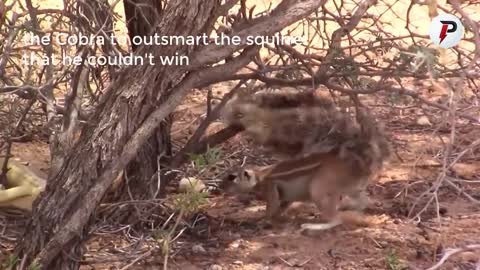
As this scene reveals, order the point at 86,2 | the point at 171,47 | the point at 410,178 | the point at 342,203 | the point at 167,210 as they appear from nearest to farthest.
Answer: the point at 171,47 → the point at 86,2 → the point at 167,210 → the point at 342,203 → the point at 410,178

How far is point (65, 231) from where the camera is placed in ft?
11.5

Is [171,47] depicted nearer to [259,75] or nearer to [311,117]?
[259,75]

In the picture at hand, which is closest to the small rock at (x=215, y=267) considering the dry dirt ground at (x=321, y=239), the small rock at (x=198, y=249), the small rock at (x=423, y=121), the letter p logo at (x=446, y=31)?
the dry dirt ground at (x=321, y=239)

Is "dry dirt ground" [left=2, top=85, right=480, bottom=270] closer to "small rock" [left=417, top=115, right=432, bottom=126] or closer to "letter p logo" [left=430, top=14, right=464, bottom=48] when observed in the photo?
"letter p logo" [left=430, top=14, right=464, bottom=48]

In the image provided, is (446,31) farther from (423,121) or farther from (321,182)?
(423,121)

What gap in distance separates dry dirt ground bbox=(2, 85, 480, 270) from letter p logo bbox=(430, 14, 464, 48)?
659 millimetres

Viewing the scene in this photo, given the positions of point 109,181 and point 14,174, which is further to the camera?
point 14,174

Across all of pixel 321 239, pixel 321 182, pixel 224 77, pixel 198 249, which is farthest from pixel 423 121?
pixel 224 77

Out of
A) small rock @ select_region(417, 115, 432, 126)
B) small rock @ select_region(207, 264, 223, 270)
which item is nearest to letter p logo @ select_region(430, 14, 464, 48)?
small rock @ select_region(207, 264, 223, 270)

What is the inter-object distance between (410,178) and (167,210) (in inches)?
67.4

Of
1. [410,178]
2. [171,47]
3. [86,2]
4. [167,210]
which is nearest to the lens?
[171,47]

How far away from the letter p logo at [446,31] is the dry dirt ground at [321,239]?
66 centimetres

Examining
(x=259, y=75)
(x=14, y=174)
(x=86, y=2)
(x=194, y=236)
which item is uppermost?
(x=86, y=2)

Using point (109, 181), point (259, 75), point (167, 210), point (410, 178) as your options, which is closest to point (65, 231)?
point (109, 181)
